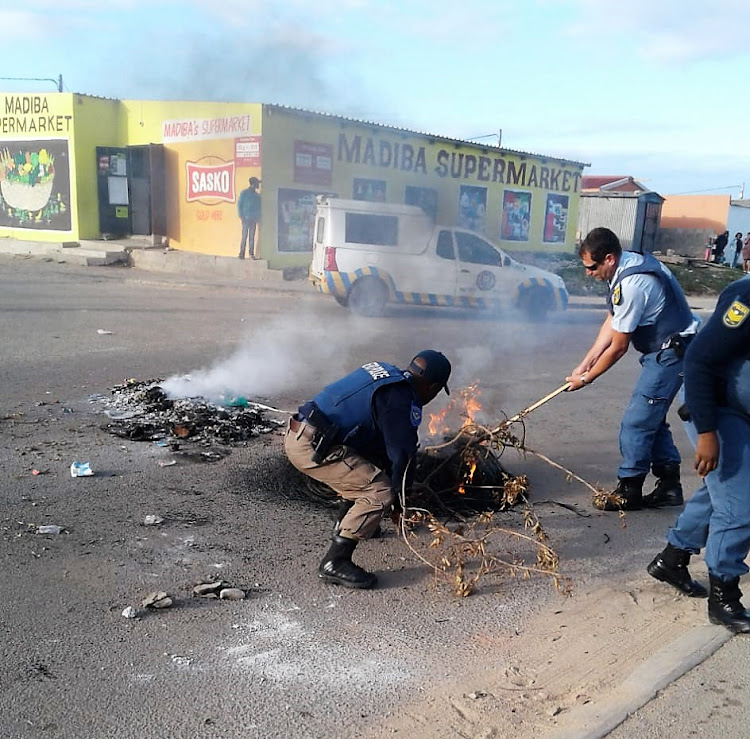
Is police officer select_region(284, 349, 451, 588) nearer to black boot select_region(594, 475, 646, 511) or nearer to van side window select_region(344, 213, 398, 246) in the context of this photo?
black boot select_region(594, 475, 646, 511)

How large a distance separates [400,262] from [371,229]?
79cm

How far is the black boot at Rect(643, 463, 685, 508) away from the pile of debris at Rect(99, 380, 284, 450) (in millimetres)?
3045

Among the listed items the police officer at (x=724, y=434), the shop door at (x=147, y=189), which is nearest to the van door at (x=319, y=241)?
the shop door at (x=147, y=189)

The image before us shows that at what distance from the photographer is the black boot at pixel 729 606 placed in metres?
3.25

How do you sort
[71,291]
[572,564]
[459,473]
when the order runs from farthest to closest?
[71,291]
[459,473]
[572,564]

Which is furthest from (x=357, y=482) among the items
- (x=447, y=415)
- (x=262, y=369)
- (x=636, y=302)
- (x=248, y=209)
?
(x=248, y=209)

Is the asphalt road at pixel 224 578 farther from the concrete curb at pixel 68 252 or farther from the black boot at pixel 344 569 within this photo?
the concrete curb at pixel 68 252

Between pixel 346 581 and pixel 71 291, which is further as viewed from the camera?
pixel 71 291

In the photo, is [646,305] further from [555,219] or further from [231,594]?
[555,219]

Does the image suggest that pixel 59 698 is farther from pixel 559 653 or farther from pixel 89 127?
pixel 89 127

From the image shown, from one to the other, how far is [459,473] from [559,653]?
173 centimetres

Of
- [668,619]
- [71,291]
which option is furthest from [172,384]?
[71,291]

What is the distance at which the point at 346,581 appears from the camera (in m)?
3.62

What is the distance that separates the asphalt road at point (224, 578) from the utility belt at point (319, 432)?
0.67 m
